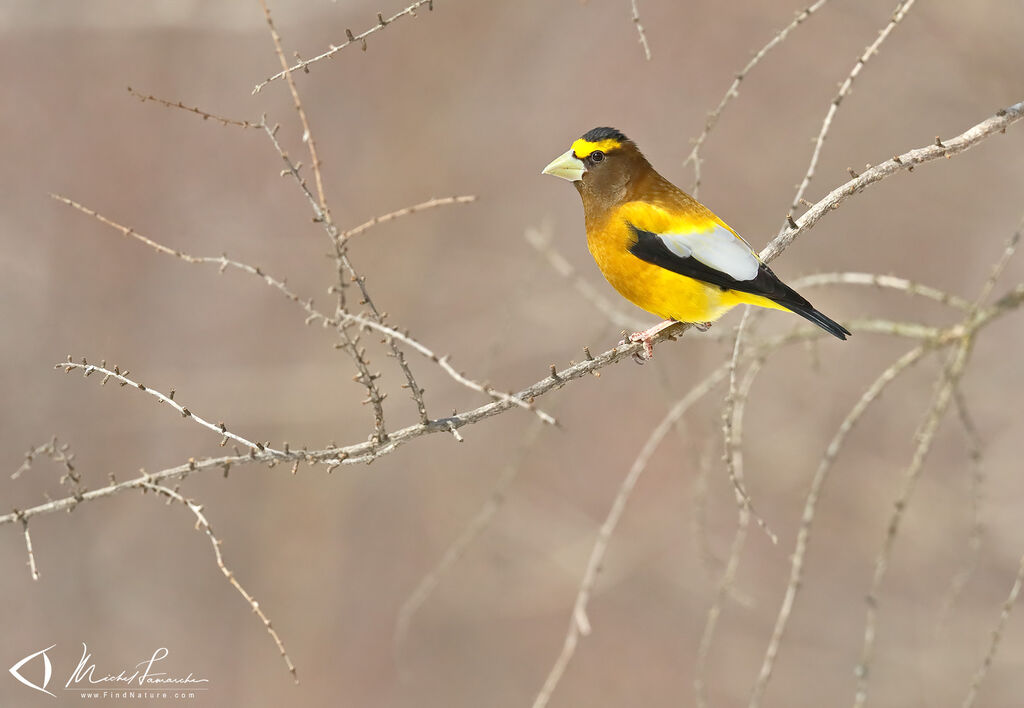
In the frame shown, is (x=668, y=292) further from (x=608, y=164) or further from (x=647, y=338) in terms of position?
(x=608, y=164)

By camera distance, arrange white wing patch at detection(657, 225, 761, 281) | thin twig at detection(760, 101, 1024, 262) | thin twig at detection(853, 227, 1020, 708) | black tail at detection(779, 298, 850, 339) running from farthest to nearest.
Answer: white wing patch at detection(657, 225, 761, 281), black tail at detection(779, 298, 850, 339), thin twig at detection(760, 101, 1024, 262), thin twig at detection(853, 227, 1020, 708)

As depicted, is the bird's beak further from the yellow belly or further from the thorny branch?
the thorny branch

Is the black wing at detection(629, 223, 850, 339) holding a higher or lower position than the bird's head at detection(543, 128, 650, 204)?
lower

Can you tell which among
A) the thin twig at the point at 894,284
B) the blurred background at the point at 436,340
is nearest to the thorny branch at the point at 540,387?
the thin twig at the point at 894,284

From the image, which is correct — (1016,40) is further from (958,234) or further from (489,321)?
(489,321)

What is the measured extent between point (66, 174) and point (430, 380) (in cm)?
455

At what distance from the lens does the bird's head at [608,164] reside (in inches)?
170

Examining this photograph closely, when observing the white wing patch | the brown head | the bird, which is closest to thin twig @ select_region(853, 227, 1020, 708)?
the bird

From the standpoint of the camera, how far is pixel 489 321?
35.3 ft

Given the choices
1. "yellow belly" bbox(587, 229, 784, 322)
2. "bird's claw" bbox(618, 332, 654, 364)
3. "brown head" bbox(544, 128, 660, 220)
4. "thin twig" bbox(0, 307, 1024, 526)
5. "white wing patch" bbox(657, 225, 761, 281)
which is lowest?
"thin twig" bbox(0, 307, 1024, 526)

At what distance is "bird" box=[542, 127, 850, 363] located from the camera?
3.94m

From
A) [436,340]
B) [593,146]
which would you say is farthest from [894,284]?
[436,340]

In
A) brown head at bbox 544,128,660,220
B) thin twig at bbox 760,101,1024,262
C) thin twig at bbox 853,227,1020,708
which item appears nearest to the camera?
thin twig at bbox 853,227,1020,708

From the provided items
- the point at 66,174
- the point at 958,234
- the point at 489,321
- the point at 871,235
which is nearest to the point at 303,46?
the point at 66,174
